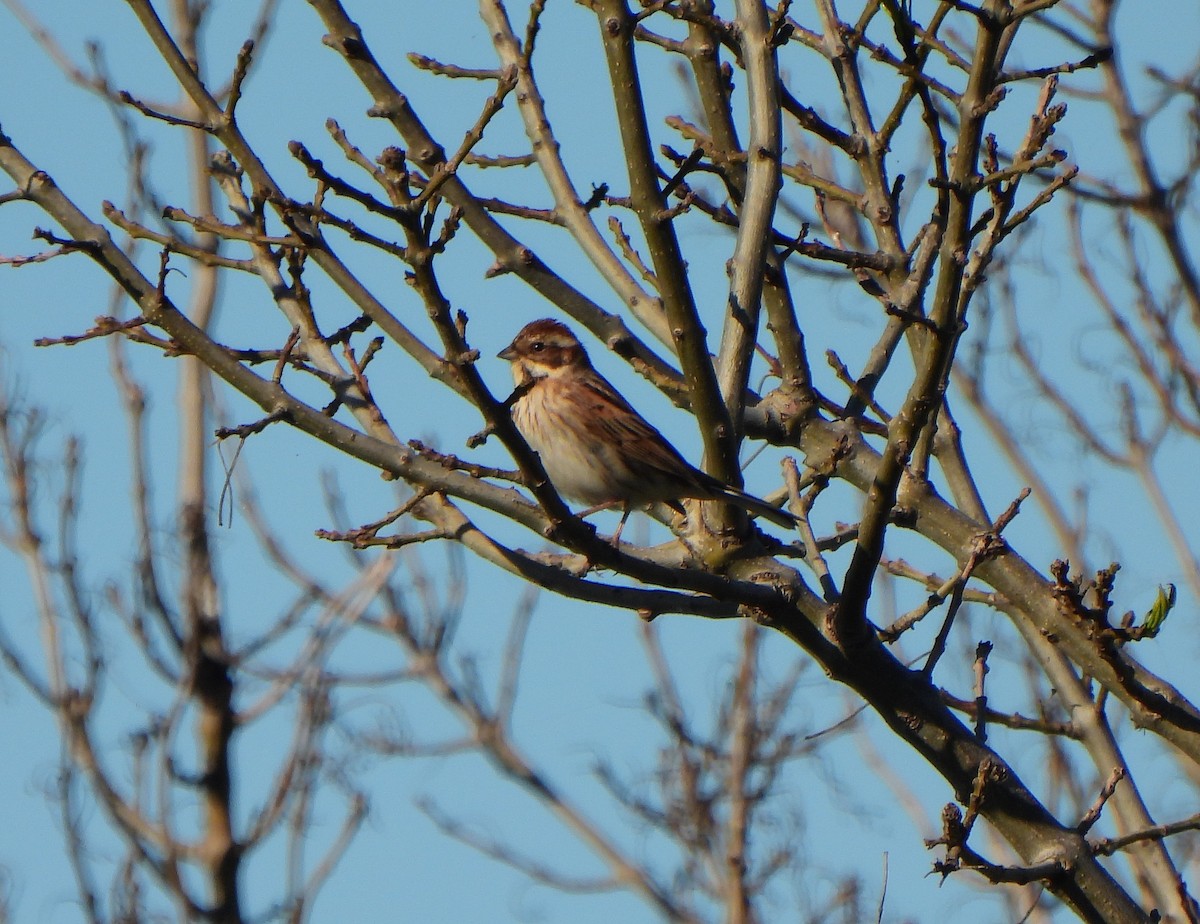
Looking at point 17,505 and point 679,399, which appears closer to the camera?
point 679,399

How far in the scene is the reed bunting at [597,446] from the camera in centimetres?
629

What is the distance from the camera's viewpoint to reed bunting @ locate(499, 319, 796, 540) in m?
6.29

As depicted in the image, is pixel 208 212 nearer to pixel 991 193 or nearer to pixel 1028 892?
pixel 1028 892

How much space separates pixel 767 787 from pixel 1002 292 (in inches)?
136

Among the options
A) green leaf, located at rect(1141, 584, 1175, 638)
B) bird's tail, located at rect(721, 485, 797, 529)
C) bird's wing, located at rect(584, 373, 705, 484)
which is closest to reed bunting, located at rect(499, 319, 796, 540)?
bird's wing, located at rect(584, 373, 705, 484)

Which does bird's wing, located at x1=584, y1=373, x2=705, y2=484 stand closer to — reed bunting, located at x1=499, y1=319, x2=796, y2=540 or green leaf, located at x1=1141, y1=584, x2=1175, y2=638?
reed bunting, located at x1=499, y1=319, x2=796, y2=540

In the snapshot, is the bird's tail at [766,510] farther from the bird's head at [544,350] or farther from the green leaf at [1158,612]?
the bird's head at [544,350]

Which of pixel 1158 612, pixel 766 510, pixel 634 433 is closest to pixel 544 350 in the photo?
pixel 634 433

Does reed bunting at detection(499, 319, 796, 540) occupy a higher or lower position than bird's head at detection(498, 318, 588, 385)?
lower

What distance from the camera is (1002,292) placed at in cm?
997

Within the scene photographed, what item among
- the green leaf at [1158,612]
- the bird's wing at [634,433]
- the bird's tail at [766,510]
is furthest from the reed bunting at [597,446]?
the green leaf at [1158,612]

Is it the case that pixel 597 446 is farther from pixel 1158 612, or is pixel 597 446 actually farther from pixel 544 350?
pixel 1158 612

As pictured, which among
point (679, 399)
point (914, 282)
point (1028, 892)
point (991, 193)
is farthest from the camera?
point (1028, 892)

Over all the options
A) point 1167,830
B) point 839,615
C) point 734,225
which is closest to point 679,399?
point 734,225
